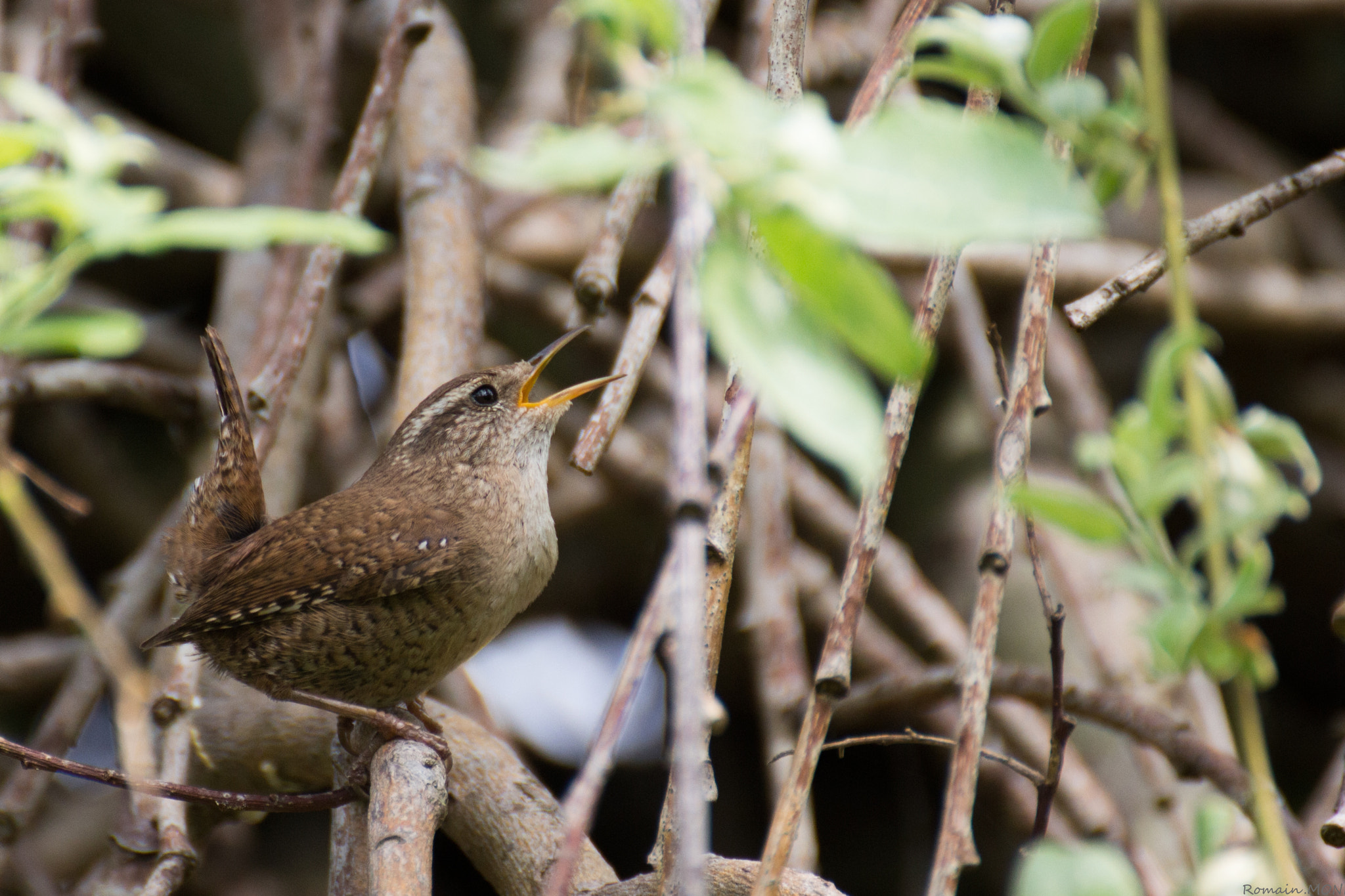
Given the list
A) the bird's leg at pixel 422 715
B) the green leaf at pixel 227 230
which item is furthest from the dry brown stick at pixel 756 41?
the green leaf at pixel 227 230

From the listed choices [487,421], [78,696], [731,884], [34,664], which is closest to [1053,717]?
[731,884]

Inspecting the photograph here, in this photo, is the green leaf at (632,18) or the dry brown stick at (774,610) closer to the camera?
the green leaf at (632,18)

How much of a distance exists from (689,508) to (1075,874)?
0.37m

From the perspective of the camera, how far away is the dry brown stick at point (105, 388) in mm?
2816

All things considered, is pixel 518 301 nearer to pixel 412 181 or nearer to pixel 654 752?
pixel 412 181

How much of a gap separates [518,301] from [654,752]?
183 cm

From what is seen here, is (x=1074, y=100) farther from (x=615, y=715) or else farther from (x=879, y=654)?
(x=879, y=654)

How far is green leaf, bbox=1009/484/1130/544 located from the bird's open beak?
1603 millimetres

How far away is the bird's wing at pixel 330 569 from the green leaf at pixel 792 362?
1.72m


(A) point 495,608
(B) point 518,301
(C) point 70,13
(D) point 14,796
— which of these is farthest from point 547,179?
(B) point 518,301

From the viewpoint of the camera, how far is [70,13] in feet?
9.29

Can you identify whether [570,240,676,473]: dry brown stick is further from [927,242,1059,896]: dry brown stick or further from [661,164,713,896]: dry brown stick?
[661,164,713,896]: dry brown stick

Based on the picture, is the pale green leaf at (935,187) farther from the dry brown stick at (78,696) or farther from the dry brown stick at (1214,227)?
the dry brown stick at (78,696)

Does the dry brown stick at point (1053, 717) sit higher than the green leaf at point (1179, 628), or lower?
higher
